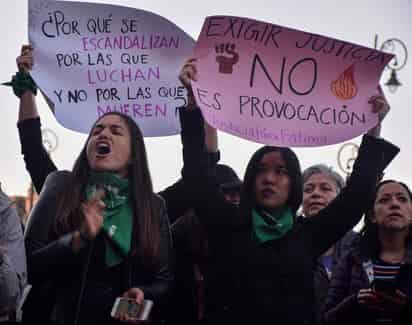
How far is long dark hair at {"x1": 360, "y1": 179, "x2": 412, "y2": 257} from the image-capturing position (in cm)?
453

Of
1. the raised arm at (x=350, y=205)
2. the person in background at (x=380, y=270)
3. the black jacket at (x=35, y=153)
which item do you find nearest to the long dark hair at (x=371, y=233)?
the person in background at (x=380, y=270)

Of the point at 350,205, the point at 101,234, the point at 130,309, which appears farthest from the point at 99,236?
the point at 350,205

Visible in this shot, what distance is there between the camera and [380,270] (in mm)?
4395

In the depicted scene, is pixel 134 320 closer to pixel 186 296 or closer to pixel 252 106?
pixel 186 296

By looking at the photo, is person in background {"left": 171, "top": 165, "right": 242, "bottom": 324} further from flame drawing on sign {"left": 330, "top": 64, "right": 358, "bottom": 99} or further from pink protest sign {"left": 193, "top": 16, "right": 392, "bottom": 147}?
flame drawing on sign {"left": 330, "top": 64, "right": 358, "bottom": 99}

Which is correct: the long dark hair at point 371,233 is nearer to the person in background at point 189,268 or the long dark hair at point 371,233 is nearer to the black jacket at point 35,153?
the person in background at point 189,268

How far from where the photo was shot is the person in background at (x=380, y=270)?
406cm

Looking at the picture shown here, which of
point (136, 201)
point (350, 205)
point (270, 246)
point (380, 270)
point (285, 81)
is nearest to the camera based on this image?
point (136, 201)

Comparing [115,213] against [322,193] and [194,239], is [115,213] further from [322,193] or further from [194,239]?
[322,193]

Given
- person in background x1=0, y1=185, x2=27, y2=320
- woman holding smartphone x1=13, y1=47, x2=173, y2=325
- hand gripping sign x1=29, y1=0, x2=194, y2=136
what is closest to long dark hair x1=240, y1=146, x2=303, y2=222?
woman holding smartphone x1=13, y1=47, x2=173, y2=325

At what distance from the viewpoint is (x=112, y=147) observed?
4.01m

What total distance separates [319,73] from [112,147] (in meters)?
1.40

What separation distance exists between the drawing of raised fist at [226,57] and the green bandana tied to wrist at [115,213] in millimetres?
1024

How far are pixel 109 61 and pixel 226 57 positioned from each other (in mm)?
731
